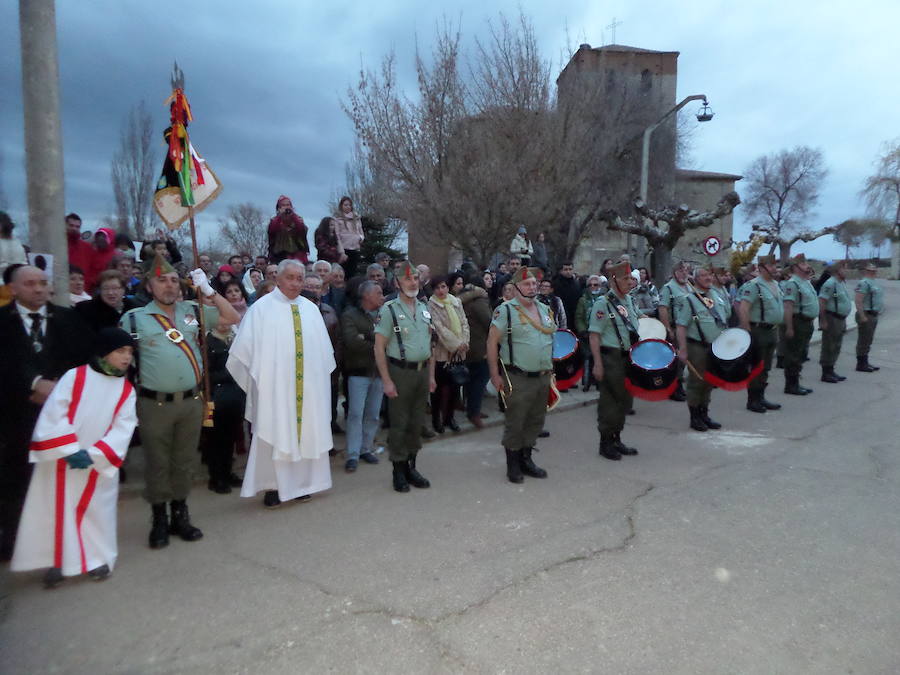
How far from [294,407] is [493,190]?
823 centimetres

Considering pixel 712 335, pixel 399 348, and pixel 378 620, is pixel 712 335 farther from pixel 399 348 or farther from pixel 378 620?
pixel 378 620

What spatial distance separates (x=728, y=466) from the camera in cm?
616

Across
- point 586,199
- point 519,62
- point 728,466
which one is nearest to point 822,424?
point 728,466

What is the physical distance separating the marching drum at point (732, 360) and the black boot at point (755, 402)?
4.96 ft

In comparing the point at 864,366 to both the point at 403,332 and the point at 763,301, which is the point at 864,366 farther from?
the point at 403,332

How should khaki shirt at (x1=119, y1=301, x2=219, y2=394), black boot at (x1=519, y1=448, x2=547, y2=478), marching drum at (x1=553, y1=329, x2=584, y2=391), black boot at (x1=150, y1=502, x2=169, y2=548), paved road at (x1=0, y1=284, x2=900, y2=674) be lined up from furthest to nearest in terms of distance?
marching drum at (x1=553, y1=329, x2=584, y2=391)
black boot at (x1=519, y1=448, x2=547, y2=478)
black boot at (x1=150, y1=502, x2=169, y2=548)
khaki shirt at (x1=119, y1=301, x2=219, y2=394)
paved road at (x1=0, y1=284, x2=900, y2=674)

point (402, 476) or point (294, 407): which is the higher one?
point (294, 407)

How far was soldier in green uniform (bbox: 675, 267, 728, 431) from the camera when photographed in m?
7.50

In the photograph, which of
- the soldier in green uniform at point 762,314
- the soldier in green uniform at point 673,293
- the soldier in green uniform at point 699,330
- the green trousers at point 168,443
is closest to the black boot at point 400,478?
the green trousers at point 168,443

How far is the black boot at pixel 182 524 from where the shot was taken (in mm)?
4590

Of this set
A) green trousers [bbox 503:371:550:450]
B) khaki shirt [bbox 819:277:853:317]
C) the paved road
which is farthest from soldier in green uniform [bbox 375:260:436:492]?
khaki shirt [bbox 819:277:853:317]

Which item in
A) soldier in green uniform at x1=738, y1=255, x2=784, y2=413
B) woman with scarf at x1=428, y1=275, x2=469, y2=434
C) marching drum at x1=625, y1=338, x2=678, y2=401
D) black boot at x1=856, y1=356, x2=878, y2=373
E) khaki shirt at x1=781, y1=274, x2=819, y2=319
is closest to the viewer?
marching drum at x1=625, y1=338, x2=678, y2=401

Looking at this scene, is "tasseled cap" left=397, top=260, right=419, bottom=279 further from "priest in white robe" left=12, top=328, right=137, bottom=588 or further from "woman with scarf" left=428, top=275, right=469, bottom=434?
"priest in white robe" left=12, top=328, right=137, bottom=588

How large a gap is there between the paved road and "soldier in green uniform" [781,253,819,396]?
389 centimetres
